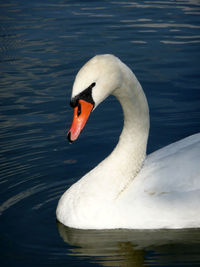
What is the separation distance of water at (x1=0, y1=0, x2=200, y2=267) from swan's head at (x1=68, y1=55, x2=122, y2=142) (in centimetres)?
116

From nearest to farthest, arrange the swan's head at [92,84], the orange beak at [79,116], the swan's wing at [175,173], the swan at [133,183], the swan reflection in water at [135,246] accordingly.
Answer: the swan's head at [92,84]
the orange beak at [79,116]
the swan reflection in water at [135,246]
the swan at [133,183]
the swan's wing at [175,173]

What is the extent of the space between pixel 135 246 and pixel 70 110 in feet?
11.4

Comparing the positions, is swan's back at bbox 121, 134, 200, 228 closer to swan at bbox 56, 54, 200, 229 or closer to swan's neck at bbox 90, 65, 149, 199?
swan at bbox 56, 54, 200, 229

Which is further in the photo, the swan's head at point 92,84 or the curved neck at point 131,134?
the curved neck at point 131,134

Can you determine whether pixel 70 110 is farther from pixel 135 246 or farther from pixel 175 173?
pixel 135 246

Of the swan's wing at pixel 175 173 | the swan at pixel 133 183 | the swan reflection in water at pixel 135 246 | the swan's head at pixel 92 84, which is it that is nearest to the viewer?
the swan's head at pixel 92 84

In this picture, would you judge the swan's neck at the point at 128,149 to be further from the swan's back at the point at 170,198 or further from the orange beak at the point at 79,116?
the orange beak at the point at 79,116

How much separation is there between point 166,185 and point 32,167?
6.86ft

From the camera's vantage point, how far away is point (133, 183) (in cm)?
591

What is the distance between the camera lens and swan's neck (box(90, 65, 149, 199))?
18.9 feet

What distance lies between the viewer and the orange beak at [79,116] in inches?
207

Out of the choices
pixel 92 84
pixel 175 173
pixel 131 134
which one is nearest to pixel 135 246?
pixel 175 173

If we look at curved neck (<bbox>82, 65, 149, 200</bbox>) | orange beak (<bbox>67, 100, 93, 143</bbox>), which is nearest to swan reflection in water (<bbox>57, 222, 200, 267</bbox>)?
curved neck (<bbox>82, 65, 149, 200</bbox>)

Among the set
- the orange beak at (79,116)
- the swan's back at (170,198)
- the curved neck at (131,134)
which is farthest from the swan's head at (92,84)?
the swan's back at (170,198)
